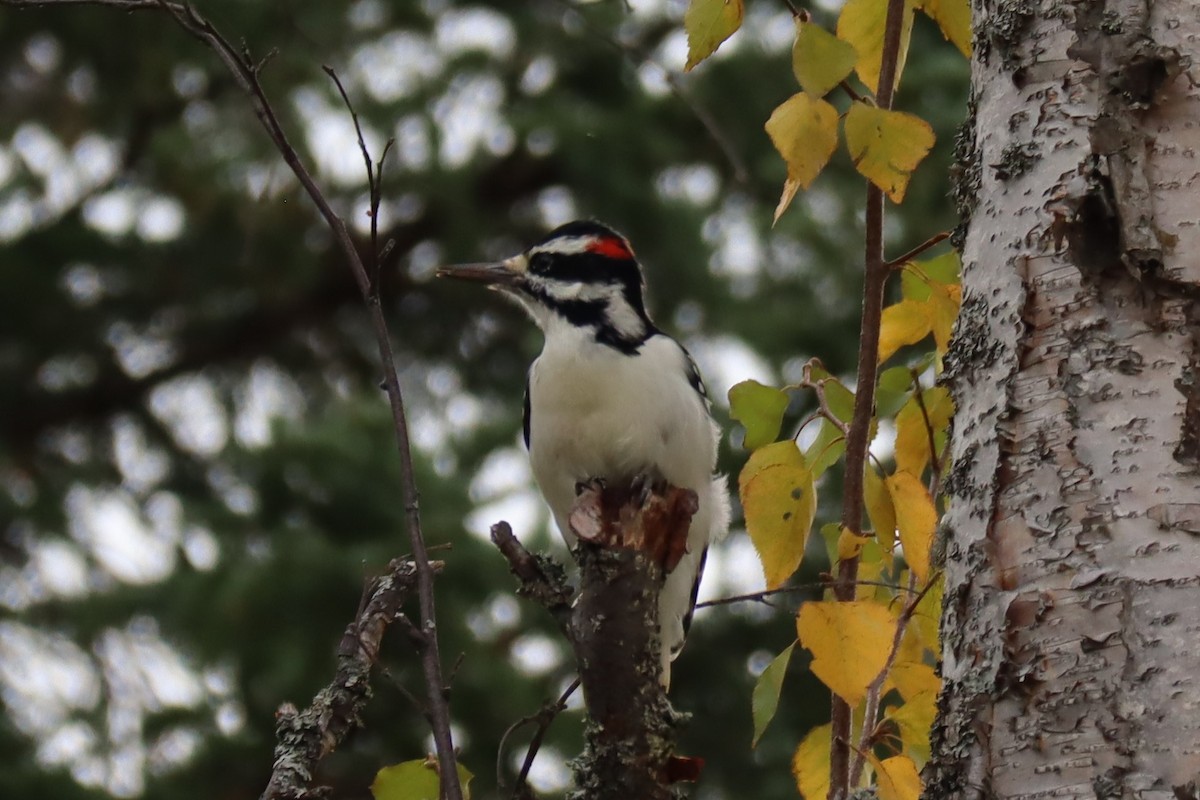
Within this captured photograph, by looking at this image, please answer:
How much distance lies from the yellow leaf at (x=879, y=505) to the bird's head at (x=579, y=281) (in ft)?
4.76

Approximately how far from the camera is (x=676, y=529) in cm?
237

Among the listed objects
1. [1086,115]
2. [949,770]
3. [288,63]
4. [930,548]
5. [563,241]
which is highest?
[288,63]

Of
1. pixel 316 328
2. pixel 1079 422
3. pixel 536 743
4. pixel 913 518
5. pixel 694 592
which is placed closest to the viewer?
pixel 1079 422

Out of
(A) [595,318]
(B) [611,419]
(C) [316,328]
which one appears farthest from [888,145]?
(C) [316,328]

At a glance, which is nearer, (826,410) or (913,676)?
(913,676)

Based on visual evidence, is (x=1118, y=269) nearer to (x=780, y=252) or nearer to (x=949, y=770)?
(x=949, y=770)

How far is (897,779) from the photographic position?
2129 mm

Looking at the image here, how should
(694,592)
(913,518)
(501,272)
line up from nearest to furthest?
1. (913,518)
2. (501,272)
3. (694,592)

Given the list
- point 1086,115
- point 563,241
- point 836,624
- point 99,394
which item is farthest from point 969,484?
point 99,394

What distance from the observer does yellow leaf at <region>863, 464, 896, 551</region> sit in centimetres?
231

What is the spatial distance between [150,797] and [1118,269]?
5.72m

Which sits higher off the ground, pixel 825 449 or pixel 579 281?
pixel 579 281

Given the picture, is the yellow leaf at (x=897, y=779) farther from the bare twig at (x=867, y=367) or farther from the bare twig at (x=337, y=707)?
the bare twig at (x=337, y=707)

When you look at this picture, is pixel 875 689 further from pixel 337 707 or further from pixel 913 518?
pixel 337 707
